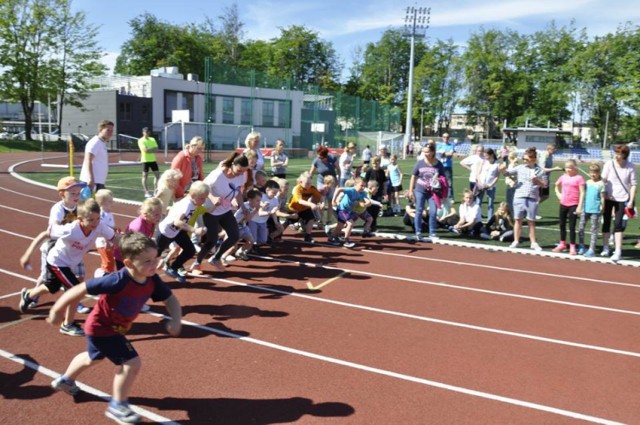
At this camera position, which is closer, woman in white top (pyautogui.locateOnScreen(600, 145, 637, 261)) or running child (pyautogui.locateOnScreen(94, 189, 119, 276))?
running child (pyautogui.locateOnScreen(94, 189, 119, 276))

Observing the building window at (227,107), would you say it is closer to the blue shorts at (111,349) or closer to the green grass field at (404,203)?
the green grass field at (404,203)

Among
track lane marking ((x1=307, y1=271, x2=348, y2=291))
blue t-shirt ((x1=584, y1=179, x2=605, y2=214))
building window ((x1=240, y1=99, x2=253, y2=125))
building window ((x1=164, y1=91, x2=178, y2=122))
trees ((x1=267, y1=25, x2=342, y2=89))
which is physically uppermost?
trees ((x1=267, y1=25, x2=342, y2=89))

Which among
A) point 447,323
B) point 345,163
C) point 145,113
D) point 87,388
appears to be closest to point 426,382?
point 447,323

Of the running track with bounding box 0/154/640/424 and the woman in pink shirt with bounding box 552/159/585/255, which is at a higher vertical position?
the woman in pink shirt with bounding box 552/159/585/255

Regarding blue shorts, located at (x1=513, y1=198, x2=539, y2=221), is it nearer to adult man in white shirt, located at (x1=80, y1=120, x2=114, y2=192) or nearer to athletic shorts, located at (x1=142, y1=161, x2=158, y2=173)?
adult man in white shirt, located at (x1=80, y1=120, x2=114, y2=192)

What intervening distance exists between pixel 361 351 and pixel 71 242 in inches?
122

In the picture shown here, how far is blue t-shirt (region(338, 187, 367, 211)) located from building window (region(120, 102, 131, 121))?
138 feet

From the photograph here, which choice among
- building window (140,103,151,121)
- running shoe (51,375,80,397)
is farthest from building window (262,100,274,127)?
running shoe (51,375,80,397)

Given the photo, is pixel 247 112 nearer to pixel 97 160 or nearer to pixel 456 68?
pixel 97 160

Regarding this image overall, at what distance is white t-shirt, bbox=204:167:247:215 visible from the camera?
7344 mm

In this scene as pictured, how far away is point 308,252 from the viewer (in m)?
9.37

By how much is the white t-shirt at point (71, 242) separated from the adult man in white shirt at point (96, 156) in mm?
2752

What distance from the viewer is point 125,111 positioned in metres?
47.1

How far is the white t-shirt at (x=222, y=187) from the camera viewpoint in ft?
24.1
